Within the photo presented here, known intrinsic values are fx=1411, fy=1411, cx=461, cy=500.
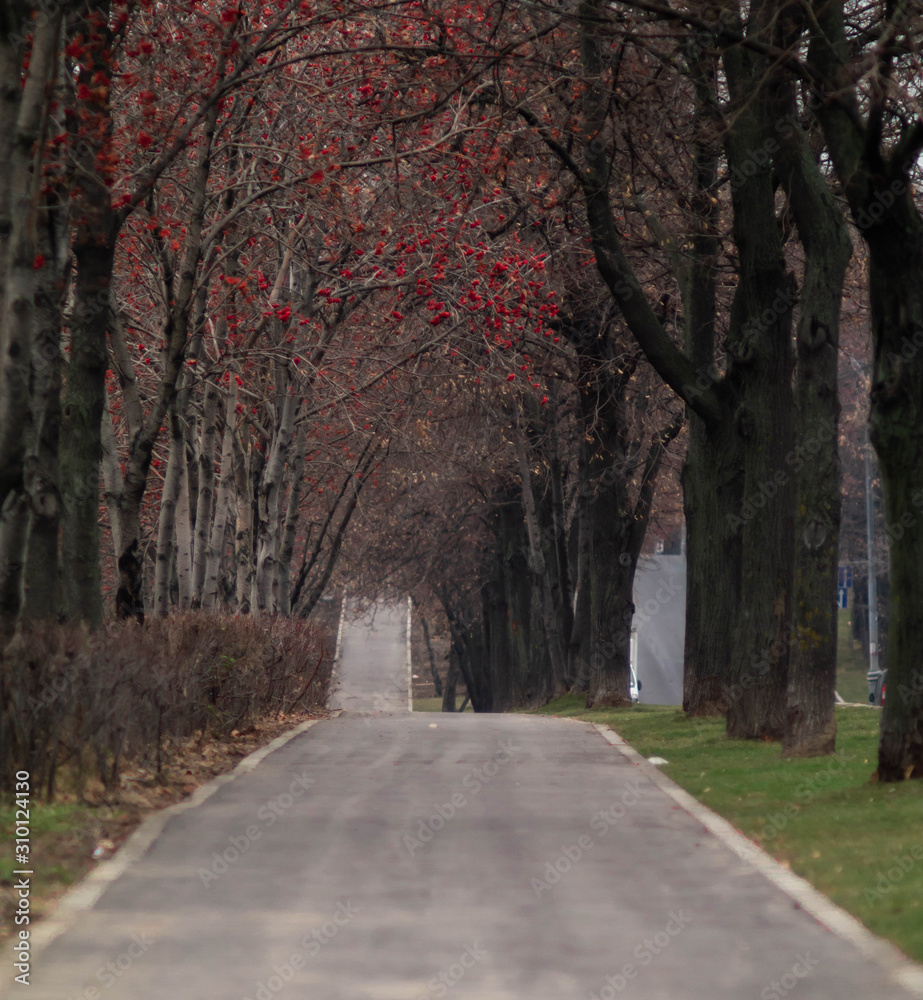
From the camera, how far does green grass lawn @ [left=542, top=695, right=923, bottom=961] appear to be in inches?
280

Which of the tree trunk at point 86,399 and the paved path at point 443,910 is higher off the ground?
the tree trunk at point 86,399

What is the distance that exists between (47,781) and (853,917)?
5.30 m

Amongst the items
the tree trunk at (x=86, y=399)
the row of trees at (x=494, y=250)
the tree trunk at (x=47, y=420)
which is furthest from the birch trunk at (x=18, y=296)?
the tree trunk at (x=86, y=399)

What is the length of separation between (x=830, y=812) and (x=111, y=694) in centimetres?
505

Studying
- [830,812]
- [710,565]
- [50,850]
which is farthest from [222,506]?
[50,850]

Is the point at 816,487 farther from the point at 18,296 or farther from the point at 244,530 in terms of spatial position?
the point at 244,530

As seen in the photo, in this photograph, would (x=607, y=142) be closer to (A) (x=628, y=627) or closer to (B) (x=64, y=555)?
(B) (x=64, y=555)

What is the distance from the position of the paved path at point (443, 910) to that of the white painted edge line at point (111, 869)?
81mm

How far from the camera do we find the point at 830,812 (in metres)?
9.94

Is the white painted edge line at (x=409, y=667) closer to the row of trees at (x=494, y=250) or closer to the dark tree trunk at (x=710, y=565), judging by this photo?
the row of trees at (x=494, y=250)

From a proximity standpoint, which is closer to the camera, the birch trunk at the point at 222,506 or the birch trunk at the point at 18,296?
the birch trunk at the point at 18,296

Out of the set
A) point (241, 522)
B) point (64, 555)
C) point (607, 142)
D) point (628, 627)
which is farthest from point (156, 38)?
point (628, 627)

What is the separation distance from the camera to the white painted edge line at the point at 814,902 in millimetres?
5816

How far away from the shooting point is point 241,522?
26.2m
